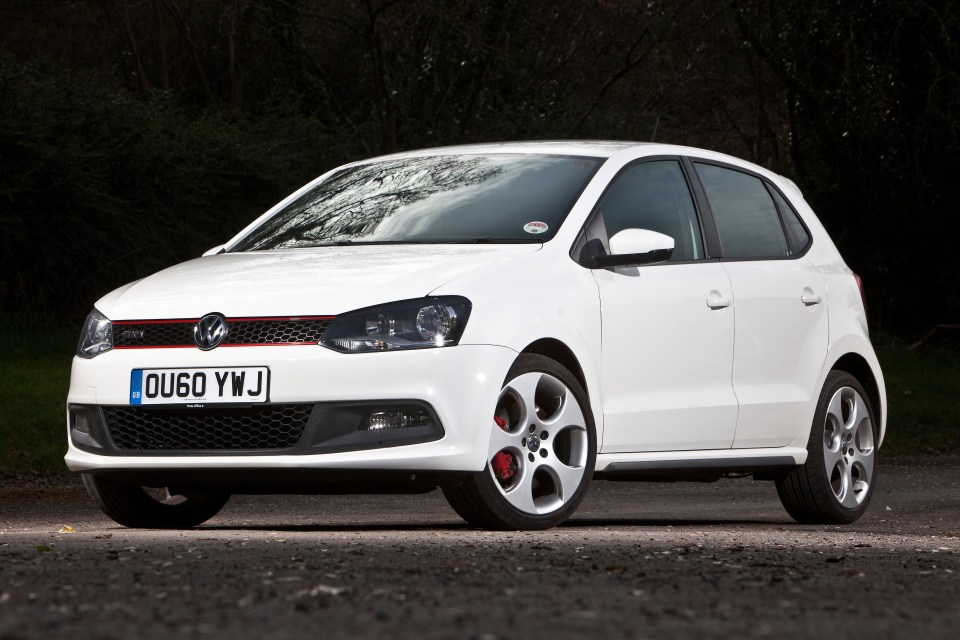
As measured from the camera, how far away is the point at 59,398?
12906mm

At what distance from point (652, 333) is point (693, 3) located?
13869mm

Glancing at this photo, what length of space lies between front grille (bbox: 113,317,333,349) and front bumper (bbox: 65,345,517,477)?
0.18 ft

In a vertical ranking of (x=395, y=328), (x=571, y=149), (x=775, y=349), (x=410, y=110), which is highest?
(x=410, y=110)

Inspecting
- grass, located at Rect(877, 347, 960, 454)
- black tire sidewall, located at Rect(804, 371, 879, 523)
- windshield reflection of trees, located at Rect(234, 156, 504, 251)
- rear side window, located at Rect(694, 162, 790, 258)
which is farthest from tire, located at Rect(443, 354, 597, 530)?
Answer: grass, located at Rect(877, 347, 960, 454)

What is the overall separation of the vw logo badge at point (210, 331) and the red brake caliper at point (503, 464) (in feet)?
3.76

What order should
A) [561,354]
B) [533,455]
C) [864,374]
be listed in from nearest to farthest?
[533,455] → [561,354] → [864,374]

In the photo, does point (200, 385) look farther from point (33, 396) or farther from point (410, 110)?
point (410, 110)

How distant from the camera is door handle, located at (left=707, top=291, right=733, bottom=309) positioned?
7.98 meters

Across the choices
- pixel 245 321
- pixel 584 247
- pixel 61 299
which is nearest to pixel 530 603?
pixel 245 321

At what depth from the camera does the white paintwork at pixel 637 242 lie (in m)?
7.47

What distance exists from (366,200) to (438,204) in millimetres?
503

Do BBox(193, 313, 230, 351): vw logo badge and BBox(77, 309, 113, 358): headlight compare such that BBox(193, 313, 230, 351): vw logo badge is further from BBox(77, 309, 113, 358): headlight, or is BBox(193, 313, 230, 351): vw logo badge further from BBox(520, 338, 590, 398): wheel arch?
BBox(520, 338, 590, 398): wheel arch

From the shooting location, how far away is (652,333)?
7.67m

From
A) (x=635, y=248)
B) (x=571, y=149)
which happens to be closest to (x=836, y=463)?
(x=635, y=248)
